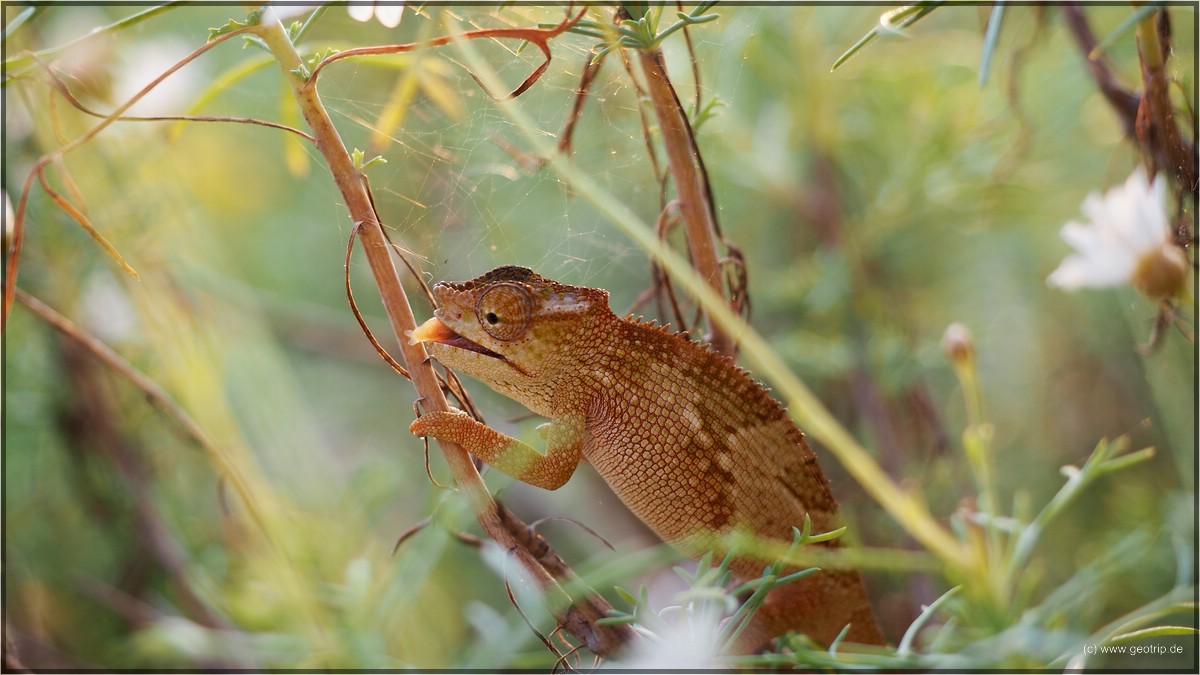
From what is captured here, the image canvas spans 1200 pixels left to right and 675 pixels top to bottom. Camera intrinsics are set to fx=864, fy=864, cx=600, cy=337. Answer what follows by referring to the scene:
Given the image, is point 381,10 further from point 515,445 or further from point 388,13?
point 515,445

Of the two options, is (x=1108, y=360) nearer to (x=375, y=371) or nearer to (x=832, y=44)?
(x=832, y=44)

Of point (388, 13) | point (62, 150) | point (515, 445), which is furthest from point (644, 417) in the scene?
point (62, 150)

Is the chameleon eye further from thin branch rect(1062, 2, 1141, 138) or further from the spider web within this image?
thin branch rect(1062, 2, 1141, 138)

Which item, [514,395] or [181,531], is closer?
[514,395]

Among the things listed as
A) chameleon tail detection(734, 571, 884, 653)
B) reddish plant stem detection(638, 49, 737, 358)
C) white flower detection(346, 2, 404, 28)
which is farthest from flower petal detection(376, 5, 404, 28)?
chameleon tail detection(734, 571, 884, 653)

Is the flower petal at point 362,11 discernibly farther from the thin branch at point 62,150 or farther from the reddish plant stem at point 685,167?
the reddish plant stem at point 685,167

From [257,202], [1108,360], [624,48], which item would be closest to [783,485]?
Result: [624,48]
